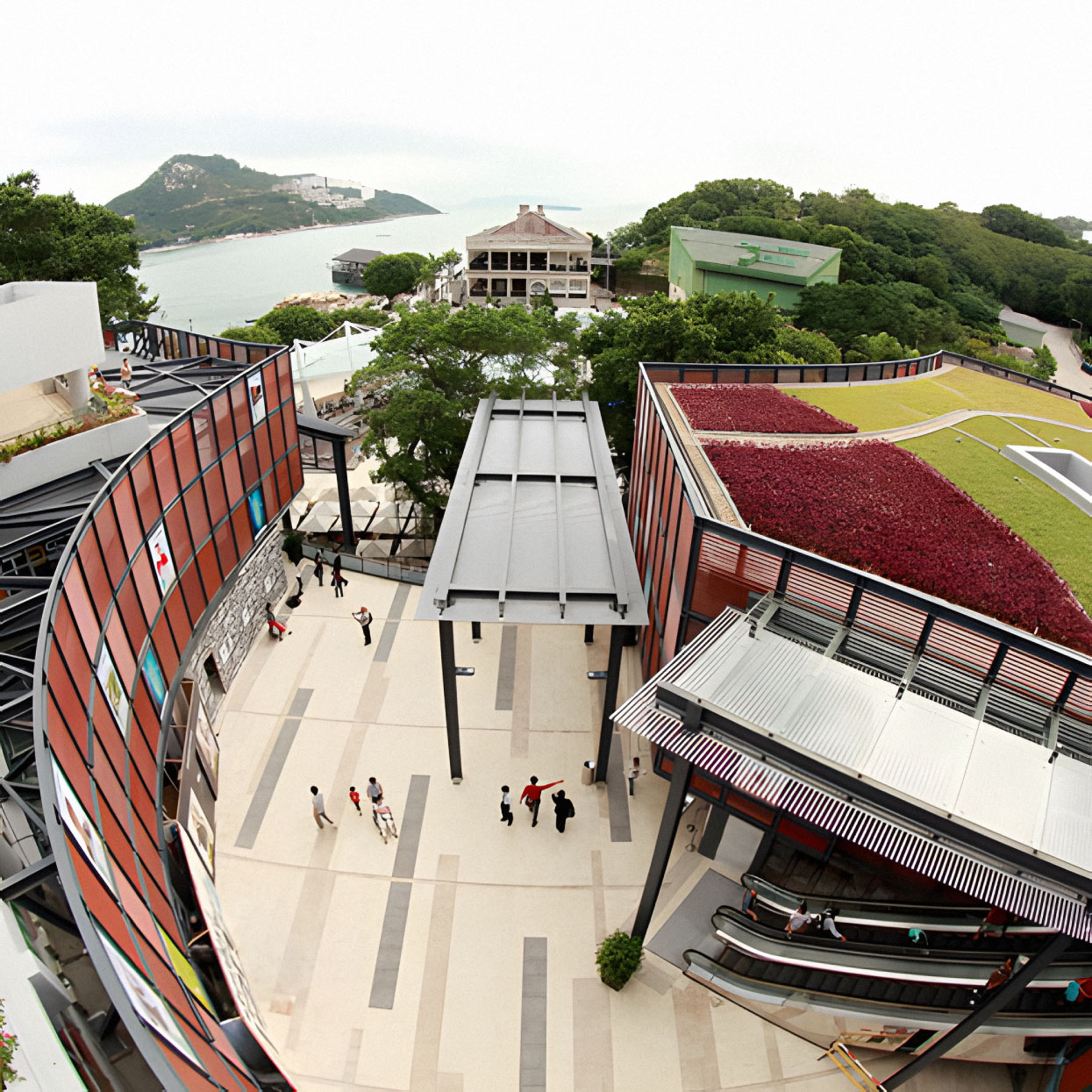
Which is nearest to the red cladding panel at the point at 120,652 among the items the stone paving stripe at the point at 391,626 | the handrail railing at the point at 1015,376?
the stone paving stripe at the point at 391,626

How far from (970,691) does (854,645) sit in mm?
1958

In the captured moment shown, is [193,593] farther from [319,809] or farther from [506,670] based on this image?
[506,670]

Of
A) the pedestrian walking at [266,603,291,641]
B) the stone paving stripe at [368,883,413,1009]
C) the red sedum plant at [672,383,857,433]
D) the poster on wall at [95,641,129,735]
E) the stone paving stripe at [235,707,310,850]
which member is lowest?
the stone paving stripe at [368,883,413,1009]

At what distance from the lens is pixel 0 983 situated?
23.3ft

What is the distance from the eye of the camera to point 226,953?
13172 millimetres

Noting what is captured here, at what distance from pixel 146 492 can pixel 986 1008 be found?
18.6 metres

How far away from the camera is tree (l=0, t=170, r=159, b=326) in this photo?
33719mm

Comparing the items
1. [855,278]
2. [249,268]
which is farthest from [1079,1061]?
[249,268]

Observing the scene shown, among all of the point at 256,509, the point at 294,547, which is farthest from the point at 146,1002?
the point at 294,547

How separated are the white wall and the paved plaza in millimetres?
9898

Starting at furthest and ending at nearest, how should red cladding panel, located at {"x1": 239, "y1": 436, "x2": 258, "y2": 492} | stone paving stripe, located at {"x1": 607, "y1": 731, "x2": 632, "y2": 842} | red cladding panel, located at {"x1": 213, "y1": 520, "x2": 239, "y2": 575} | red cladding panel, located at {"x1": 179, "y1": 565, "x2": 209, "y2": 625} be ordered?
1. red cladding panel, located at {"x1": 239, "y1": 436, "x2": 258, "y2": 492}
2. red cladding panel, located at {"x1": 213, "y1": 520, "x2": 239, "y2": 575}
3. red cladding panel, located at {"x1": 179, "y1": 565, "x2": 209, "y2": 625}
4. stone paving stripe, located at {"x1": 607, "y1": 731, "x2": 632, "y2": 842}

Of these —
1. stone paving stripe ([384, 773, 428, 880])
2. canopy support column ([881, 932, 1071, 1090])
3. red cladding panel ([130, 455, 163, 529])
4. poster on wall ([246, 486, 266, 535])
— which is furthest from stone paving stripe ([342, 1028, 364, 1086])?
poster on wall ([246, 486, 266, 535])

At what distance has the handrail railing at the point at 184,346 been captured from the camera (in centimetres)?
2605

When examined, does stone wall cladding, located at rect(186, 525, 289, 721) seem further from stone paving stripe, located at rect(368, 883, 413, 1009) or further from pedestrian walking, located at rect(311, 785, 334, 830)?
stone paving stripe, located at rect(368, 883, 413, 1009)
